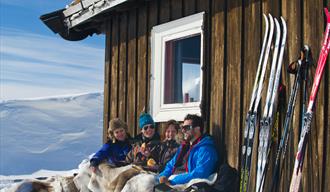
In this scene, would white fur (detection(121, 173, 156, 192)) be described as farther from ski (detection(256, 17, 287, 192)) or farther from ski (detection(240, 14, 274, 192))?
ski (detection(256, 17, 287, 192))

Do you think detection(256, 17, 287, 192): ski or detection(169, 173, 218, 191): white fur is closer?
detection(256, 17, 287, 192): ski

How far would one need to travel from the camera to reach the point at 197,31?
23.5 ft

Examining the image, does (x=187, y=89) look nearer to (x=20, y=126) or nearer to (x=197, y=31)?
(x=197, y=31)

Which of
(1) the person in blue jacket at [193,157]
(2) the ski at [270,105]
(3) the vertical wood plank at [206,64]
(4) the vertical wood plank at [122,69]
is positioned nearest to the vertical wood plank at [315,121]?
(2) the ski at [270,105]

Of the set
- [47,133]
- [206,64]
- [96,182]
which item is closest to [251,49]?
[206,64]

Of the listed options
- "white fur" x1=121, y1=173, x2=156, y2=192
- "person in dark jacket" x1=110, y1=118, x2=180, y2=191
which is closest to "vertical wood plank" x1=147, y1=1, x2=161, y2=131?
"person in dark jacket" x1=110, y1=118, x2=180, y2=191

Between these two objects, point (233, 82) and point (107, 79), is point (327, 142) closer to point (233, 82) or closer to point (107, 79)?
point (233, 82)

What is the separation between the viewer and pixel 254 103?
6.11 meters

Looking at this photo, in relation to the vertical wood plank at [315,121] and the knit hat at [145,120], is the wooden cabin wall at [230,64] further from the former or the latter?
the knit hat at [145,120]

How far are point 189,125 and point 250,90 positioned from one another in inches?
29.2

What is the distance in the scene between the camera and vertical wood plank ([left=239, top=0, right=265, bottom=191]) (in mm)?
6227

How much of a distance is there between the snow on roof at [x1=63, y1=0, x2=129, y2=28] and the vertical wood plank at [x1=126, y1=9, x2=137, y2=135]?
1.41ft

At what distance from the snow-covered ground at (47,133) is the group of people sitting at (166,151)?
26.2 metres

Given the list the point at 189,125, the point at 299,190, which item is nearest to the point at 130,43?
the point at 189,125
